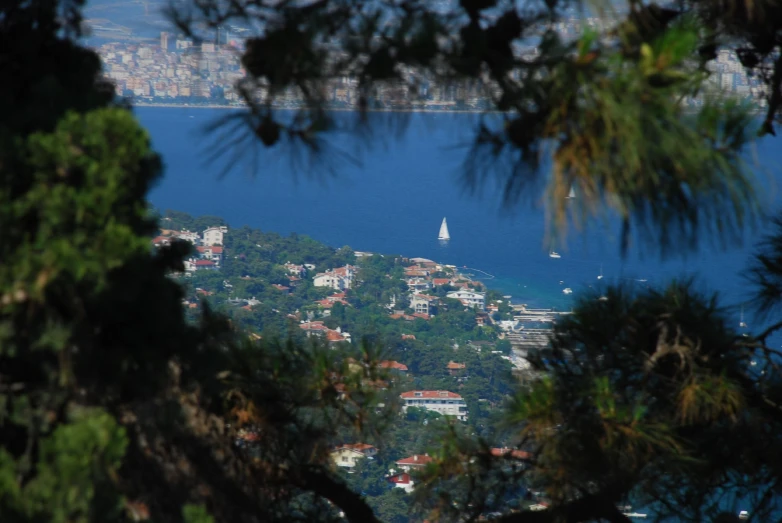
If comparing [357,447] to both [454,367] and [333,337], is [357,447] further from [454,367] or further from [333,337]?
[454,367]

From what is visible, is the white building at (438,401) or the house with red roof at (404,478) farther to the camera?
the white building at (438,401)

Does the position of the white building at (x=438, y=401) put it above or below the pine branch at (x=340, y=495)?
below

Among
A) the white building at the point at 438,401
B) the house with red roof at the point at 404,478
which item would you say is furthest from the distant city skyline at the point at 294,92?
the white building at the point at 438,401

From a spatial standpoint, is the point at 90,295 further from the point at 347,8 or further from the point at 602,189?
the point at 602,189

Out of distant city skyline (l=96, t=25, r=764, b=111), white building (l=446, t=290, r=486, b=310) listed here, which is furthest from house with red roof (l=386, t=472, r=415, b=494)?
white building (l=446, t=290, r=486, b=310)

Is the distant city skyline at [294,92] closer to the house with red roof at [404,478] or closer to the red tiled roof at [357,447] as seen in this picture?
the red tiled roof at [357,447]

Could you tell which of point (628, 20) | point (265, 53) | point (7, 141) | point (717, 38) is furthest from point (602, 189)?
point (717, 38)
